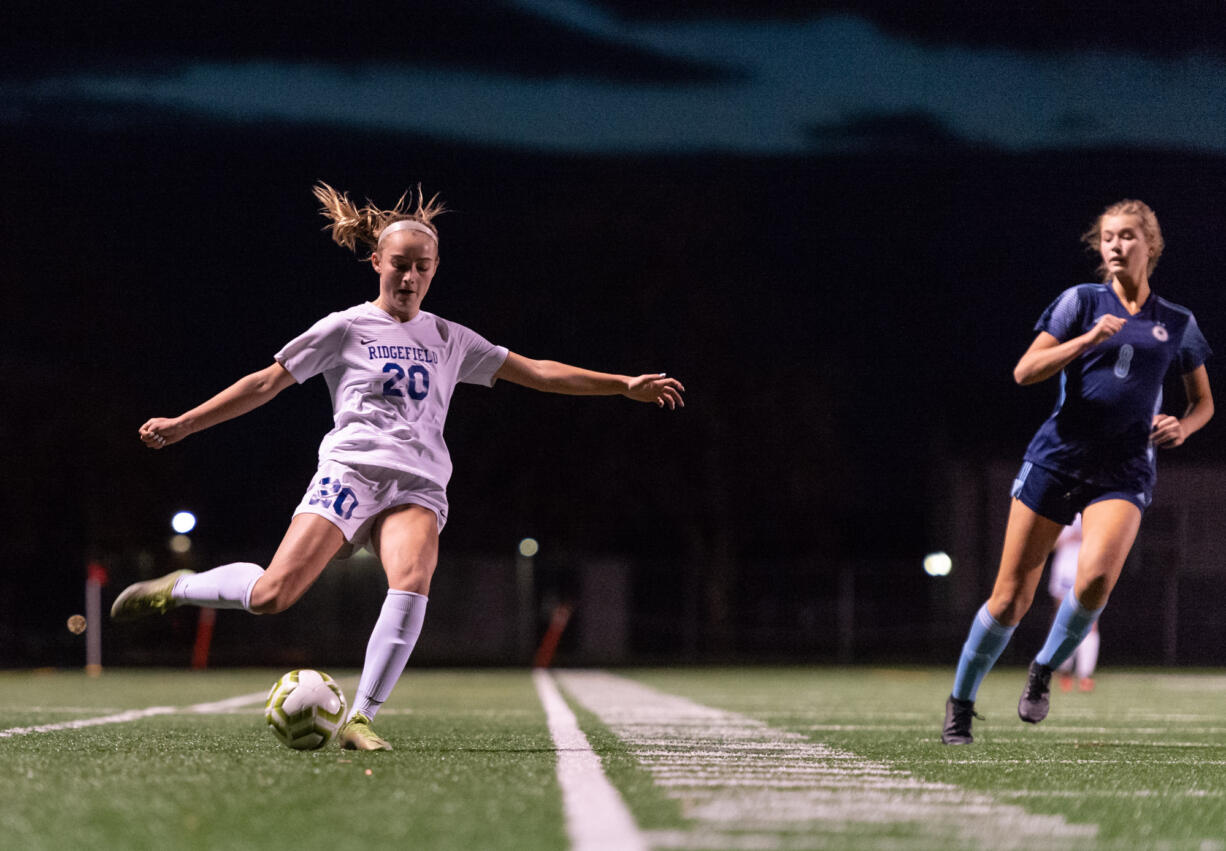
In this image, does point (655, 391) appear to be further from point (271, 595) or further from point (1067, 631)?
point (1067, 631)

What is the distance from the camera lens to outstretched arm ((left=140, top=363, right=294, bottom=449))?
5789mm

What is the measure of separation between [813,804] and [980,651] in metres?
2.93

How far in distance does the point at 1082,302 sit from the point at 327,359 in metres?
3.17

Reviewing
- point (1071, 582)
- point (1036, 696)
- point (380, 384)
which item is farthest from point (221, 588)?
point (1071, 582)

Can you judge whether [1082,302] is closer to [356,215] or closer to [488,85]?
[356,215]

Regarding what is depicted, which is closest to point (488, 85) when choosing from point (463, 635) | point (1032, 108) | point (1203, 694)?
point (1032, 108)

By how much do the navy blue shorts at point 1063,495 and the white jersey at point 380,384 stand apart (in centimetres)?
249

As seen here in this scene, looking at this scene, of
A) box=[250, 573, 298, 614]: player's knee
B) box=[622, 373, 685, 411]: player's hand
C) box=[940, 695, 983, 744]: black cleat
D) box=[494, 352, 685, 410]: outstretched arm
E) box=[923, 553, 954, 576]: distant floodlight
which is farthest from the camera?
box=[923, 553, 954, 576]: distant floodlight

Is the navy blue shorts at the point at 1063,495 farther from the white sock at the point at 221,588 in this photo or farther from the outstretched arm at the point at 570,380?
the white sock at the point at 221,588

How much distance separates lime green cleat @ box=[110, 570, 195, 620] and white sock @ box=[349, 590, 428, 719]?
0.78 metres

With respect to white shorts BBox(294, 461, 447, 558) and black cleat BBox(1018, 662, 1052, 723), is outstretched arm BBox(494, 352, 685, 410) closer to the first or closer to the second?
white shorts BBox(294, 461, 447, 558)

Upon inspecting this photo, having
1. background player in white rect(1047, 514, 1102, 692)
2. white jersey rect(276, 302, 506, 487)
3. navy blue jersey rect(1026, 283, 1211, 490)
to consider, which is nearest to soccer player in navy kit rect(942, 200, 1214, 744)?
navy blue jersey rect(1026, 283, 1211, 490)

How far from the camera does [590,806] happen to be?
388cm

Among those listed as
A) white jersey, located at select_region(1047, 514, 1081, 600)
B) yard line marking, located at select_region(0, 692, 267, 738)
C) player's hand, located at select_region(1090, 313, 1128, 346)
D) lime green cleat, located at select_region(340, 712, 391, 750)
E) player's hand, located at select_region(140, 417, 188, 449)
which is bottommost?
yard line marking, located at select_region(0, 692, 267, 738)
